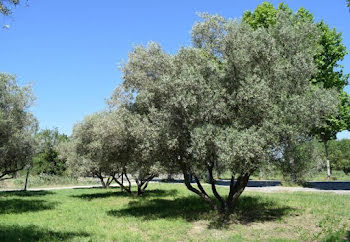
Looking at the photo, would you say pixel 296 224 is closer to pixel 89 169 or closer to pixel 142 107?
pixel 142 107

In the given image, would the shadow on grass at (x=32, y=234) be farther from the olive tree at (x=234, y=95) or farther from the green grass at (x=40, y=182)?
the green grass at (x=40, y=182)

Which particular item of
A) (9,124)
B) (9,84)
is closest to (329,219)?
(9,124)

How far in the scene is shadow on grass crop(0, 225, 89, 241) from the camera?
12569 millimetres

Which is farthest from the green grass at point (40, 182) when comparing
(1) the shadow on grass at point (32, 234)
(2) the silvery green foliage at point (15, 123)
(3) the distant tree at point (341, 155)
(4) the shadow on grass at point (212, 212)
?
(3) the distant tree at point (341, 155)

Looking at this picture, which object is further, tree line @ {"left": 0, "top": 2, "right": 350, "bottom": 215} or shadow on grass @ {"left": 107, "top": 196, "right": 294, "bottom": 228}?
shadow on grass @ {"left": 107, "top": 196, "right": 294, "bottom": 228}

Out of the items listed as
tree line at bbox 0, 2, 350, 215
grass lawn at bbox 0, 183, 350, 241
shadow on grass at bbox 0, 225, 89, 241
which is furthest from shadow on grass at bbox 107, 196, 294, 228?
shadow on grass at bbox 0, 225, 89, 241

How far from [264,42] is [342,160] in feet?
255

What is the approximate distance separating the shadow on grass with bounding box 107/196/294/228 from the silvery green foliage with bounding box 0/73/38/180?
8.54 meters

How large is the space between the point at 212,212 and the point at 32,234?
8.96m

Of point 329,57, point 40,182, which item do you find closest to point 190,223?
point 329,57

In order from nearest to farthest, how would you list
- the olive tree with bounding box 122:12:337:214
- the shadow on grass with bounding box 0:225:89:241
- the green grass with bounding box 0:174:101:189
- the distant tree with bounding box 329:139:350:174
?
1. the shadow on grass with bounding box 0:225:89:241
2. the olive tree with bounding box 122:12:337:214
3. the green grass with bounding box 0:174:101:189
4. the distant tree with bounding box 329:139:350:174

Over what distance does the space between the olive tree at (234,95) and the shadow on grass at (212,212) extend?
107cm

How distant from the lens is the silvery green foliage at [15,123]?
21041 millimetres

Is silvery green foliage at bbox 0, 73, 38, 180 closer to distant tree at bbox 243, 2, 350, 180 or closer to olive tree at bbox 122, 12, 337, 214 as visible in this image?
olive tree at bbox 122, 12, 337, 214
